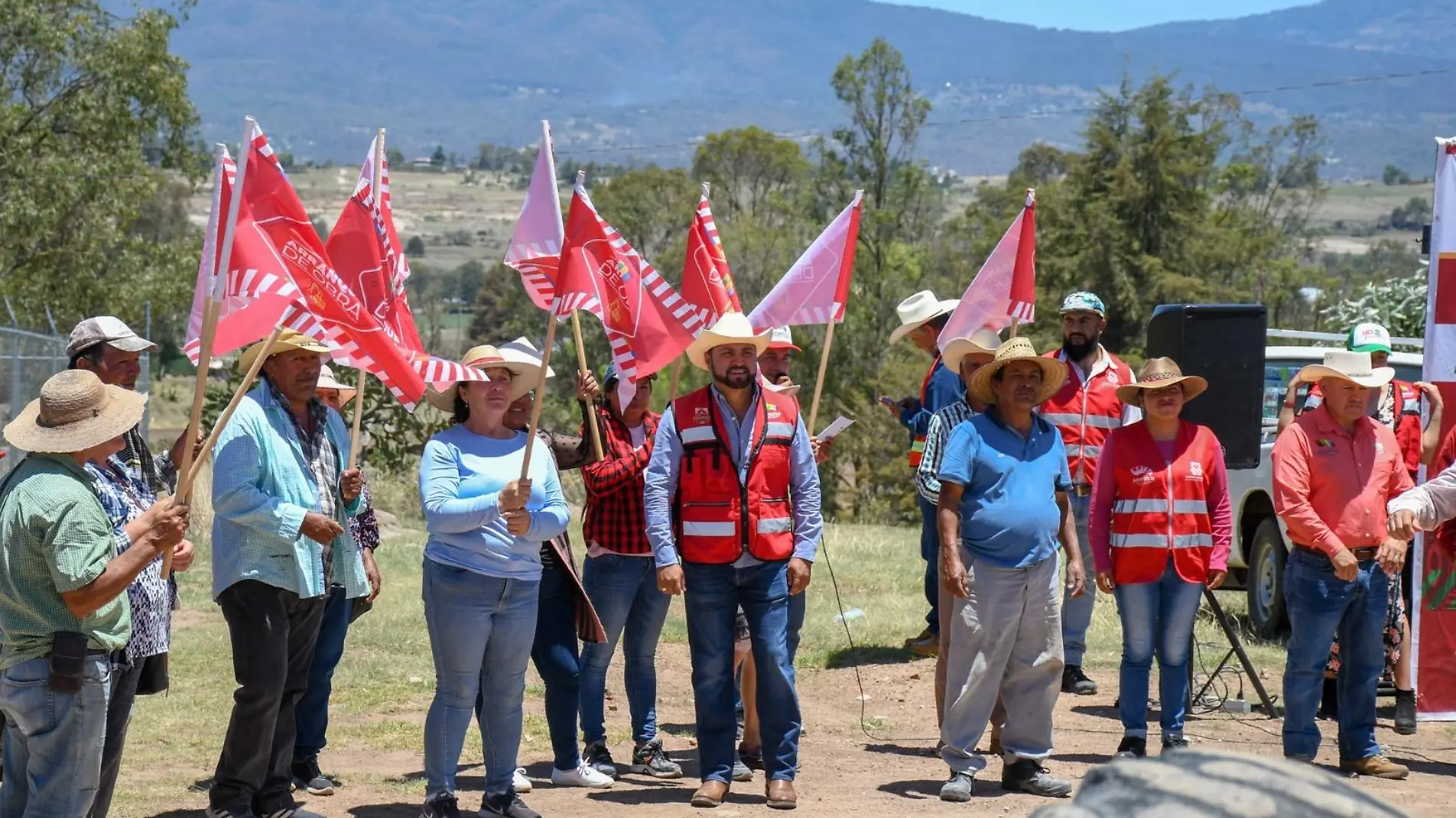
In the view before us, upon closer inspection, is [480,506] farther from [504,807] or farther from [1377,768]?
[1377,768]

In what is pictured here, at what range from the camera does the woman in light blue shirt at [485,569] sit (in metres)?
6.73

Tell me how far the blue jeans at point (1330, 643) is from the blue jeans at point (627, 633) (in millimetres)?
3060

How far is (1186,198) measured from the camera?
37.1 meters

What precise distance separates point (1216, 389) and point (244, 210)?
577 cm

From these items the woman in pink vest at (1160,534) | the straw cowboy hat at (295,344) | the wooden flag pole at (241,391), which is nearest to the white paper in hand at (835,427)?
the woman in pink vest at (1160,534)

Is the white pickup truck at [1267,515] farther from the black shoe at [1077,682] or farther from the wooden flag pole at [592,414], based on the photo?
the wooden flag pole at [592,414]

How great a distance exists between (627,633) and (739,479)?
1.32 metres

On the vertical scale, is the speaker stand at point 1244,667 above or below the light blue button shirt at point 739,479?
below

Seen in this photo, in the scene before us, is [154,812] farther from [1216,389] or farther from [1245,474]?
[1245,474]

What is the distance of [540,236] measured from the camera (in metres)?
8.14

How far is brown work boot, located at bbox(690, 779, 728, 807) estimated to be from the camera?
735 centimetres

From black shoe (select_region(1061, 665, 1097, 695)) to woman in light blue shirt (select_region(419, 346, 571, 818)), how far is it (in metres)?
4.31

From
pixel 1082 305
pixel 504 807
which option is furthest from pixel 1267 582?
pixel 504 807

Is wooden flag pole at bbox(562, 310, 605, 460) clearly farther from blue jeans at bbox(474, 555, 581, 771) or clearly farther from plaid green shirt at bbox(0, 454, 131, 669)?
plaid green shirt at bbox(0, 454, 131, 669)
